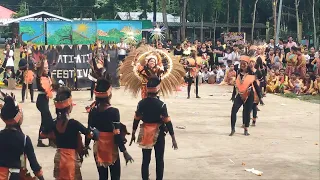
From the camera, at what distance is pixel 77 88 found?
69.4 feet

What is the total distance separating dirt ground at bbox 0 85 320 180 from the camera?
9.11 meters

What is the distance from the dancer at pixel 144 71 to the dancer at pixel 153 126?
1160mm

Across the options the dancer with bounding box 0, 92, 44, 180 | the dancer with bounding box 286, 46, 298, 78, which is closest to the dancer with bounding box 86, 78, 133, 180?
the dancer with bounding box 0, 92, 44, 180

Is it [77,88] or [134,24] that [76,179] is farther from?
[134,24]

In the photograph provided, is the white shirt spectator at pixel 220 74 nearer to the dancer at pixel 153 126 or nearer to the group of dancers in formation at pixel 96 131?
the group of dancers in formation at pixel 96 131

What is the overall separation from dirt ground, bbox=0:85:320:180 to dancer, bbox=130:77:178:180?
0.77 metres

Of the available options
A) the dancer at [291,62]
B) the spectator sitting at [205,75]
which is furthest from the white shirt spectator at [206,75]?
the dancer at [291,62]

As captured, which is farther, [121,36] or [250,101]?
[121,36]

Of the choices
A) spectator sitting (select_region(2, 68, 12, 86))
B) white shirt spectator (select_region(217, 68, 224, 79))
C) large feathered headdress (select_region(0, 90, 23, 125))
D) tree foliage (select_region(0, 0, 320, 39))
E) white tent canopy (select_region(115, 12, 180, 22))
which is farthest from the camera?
white tent canopy (select_region(115, 12, 180, 22))

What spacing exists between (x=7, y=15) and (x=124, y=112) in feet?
157

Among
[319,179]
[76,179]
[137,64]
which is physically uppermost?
[137,64]

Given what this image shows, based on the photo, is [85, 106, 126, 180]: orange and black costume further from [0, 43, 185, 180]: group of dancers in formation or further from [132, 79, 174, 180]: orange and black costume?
[132, 79, 174, 180]: orange and black costume

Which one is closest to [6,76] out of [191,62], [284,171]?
[191,62]

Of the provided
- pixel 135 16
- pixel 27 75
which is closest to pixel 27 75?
pixel 27 75
